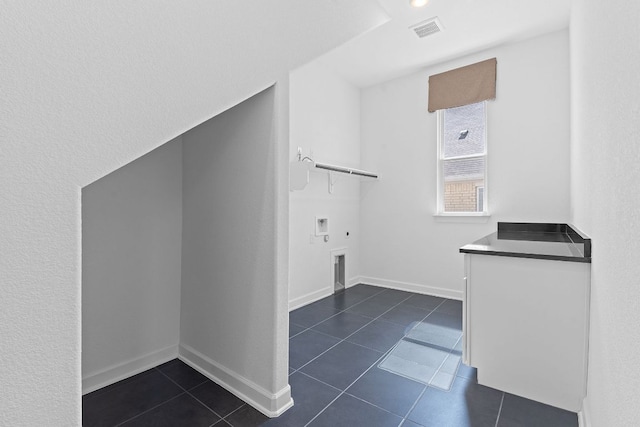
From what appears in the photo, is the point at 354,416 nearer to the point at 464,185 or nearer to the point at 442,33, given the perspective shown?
the point at 464,185

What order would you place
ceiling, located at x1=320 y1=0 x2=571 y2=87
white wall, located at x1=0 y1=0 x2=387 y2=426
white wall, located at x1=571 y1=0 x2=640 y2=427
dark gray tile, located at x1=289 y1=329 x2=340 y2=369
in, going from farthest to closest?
1. ceiling, located at x1=320 y1=0 x2=571 y2=87
2. dark gray tile, located at x1=289 y1=329 x2=340 y2=369
3. white wall, located at x1=0 y1=0 x2=387 y2=426
4. white wall, located at x1=571 y1=0 x2=640 y2=427

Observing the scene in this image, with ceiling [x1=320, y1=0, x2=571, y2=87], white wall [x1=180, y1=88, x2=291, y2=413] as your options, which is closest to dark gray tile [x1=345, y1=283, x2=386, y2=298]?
white wall [x1=180, y1=88, x2=291, y2=413]

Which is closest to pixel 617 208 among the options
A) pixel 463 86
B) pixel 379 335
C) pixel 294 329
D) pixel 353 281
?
pixel 379 335

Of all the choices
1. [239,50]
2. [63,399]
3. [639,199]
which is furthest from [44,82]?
[639,199]

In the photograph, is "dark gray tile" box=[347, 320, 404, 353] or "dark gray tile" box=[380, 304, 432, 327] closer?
"dark gray tile" box=[347, 320, 404, 353]

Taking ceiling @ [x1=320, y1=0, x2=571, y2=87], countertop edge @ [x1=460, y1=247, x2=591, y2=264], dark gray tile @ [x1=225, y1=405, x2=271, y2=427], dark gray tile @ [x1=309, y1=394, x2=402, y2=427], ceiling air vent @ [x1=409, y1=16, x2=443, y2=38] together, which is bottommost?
dark gray tile @ [x1=309, y1=394, x2=402, y2=427]

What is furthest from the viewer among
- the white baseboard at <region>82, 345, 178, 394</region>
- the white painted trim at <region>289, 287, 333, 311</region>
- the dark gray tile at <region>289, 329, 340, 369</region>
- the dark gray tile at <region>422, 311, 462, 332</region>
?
the white painted trim at <region>289, 287, 333, 311</region>

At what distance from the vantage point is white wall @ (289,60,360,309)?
3.62 m

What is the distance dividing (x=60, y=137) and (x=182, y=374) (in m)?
1.83

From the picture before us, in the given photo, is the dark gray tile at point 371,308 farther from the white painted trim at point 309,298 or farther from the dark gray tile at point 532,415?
the dark gray tile at point 532,415

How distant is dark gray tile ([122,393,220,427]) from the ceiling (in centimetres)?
326

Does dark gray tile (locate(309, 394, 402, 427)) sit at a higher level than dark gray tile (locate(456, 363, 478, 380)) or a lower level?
lower

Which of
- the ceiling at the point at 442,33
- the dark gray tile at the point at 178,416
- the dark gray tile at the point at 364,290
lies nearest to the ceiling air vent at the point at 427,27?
the ceiling at the point at 442,33

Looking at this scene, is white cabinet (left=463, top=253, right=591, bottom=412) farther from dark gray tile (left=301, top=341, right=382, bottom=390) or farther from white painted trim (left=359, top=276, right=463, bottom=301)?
white painted trim (left=359, top=276, right=463, bottom=301)
